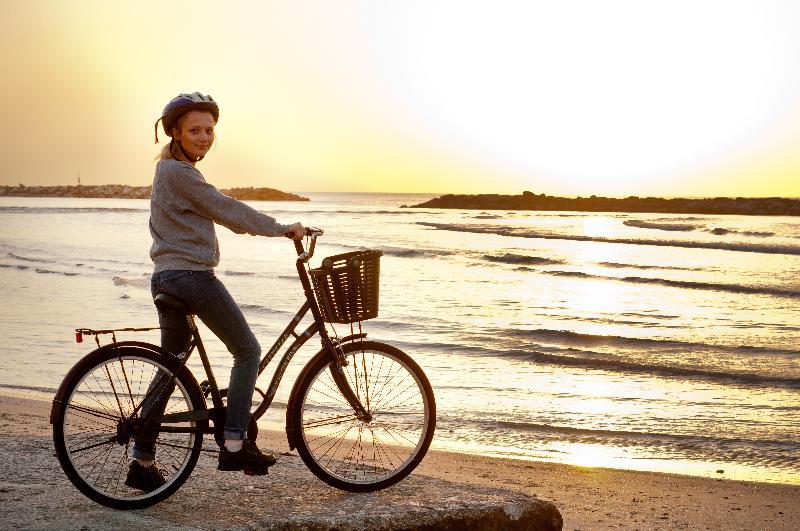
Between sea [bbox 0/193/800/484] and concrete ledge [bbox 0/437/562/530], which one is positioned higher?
concrete ledge [bbox 0/437/562/530]

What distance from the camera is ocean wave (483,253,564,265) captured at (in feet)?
104

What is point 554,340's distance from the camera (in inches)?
550

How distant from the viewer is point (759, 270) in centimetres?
2820

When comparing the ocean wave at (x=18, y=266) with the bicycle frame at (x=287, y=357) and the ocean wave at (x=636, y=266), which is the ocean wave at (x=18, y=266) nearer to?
the ocean wave at (x=636, y=266)

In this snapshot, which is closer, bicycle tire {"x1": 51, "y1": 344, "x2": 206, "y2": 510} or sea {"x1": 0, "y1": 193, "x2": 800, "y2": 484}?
bicycle tire {"x1": 51, "y1": 344, "x2": 206, "y2": 510}

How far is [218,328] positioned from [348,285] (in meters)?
0.69

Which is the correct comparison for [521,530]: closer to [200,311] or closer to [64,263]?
[200,311]

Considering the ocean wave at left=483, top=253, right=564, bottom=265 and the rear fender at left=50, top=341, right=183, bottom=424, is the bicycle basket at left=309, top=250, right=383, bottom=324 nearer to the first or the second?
the rear fender at left=50, top=341, right=183, bottom=424

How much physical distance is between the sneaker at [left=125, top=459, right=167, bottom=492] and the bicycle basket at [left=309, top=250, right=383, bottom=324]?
1.25 metres

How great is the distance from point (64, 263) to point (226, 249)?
10.4 meters

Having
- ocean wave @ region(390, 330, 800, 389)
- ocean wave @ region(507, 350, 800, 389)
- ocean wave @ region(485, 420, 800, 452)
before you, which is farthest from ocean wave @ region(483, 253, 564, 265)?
ocean wave @ region(485, 420, 800, 452)

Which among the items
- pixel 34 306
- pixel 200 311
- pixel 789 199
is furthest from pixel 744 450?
pixel 789 199

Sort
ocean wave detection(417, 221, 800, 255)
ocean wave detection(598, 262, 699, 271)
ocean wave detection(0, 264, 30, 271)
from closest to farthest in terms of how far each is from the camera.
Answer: ocean wave detection(0, 264, 30, 271), ocean wave detection(598, 262, 699, 271), ocean wave detection(417, 221, 800, 255)

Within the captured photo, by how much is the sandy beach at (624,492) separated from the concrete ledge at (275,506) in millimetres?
713
